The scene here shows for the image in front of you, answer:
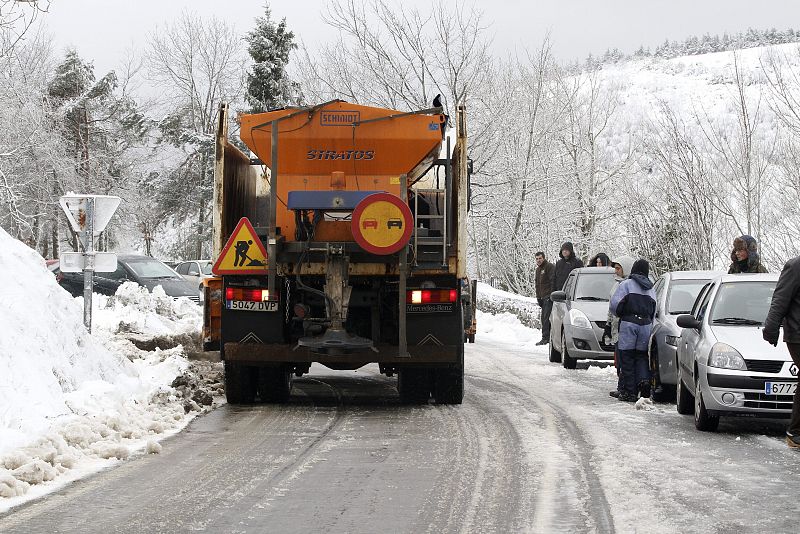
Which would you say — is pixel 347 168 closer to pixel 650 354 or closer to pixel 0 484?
pixel 650 354

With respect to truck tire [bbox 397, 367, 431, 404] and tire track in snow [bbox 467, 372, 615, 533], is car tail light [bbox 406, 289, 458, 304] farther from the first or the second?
tire track in snow [bbox 467, 372, 615, 533]

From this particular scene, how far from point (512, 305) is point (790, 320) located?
18.7 metres

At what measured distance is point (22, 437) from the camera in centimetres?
780

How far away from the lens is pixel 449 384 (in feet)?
37.2

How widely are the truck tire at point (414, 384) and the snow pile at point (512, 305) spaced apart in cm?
1298

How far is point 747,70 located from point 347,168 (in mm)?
15773

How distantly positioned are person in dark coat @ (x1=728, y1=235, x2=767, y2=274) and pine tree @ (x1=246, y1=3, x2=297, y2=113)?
133 feet

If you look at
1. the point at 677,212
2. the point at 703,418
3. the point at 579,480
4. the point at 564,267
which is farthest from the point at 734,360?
the point at 677,212

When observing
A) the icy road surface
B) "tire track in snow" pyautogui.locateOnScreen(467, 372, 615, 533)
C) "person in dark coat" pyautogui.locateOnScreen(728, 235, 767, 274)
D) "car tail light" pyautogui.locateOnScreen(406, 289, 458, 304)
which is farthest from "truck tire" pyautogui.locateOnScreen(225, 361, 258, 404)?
"person in dark coat" pyautogui.locateOnScreen(728, 235, 767, 274)

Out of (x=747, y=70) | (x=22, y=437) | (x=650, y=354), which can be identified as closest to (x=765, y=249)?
(x=747, y=70)

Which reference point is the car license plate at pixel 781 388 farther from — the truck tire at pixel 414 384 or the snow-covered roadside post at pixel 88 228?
the snow-covered roadside post at pixel 88 228

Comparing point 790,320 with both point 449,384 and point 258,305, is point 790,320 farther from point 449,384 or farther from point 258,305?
point 258,305

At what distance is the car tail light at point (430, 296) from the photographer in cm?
1080

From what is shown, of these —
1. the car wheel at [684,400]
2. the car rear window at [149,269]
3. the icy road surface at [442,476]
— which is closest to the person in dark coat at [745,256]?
the icy road surface at [442,476]
